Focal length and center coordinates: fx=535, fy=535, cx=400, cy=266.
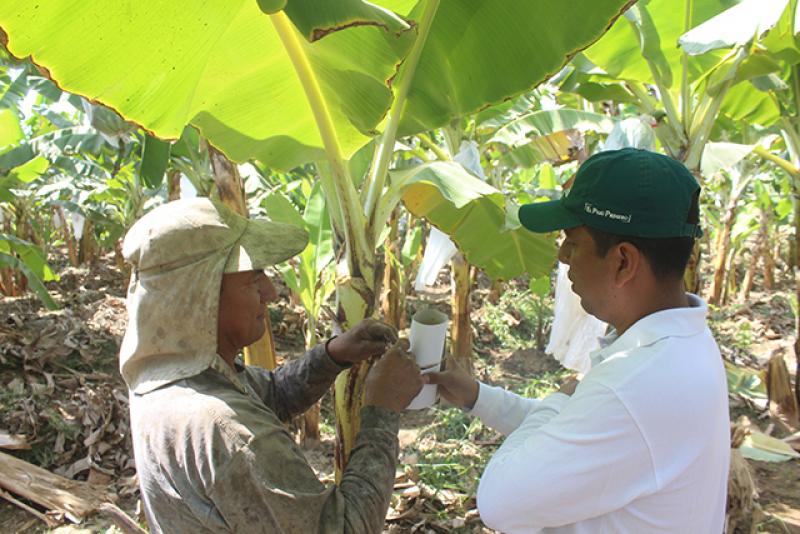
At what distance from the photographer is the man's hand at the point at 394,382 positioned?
155 centimetres

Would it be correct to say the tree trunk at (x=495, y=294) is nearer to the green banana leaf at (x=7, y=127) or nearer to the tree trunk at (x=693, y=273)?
the tree trunk at (x=693, y=273)

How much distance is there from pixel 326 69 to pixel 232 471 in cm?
122

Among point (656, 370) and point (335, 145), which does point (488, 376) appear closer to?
point (335, 145)

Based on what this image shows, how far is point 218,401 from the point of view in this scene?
1.28 metres

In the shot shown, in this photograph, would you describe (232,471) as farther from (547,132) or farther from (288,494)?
(547,132)

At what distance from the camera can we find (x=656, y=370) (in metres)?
1.05

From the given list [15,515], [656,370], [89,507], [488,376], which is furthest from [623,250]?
[488,376]

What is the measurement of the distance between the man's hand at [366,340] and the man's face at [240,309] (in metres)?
0.38

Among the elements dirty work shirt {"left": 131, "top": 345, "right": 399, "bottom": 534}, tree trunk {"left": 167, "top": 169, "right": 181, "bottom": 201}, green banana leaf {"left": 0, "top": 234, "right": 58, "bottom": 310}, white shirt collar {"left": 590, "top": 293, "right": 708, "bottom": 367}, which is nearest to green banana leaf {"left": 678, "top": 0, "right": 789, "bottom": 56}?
white shirt collar {"left": 590, "top": 293, "right": 708, "bottom": 367}

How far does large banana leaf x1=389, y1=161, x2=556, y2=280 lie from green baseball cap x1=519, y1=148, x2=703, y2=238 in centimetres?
126

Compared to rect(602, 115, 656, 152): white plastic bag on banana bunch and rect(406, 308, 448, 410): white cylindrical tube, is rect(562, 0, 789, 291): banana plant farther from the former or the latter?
rect(406, 308, 448, 410): white cylindrical tube

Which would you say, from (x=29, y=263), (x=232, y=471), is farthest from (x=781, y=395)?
(x=29, y=263)

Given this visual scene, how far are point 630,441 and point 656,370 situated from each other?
5.8 inches

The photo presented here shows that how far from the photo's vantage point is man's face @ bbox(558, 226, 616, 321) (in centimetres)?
125
